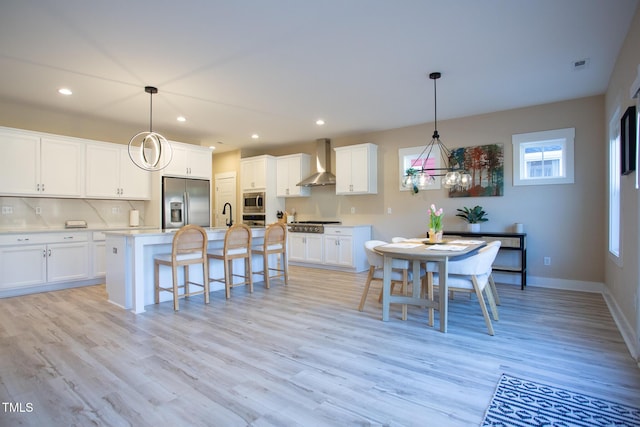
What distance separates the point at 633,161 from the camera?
9.03 feet

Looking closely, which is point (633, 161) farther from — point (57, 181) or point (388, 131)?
point (57, 181)

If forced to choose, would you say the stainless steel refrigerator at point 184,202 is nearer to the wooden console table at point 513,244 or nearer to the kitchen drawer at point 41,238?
the kitchen drawer at point 41,238

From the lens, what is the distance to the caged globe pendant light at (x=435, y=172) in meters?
3.88

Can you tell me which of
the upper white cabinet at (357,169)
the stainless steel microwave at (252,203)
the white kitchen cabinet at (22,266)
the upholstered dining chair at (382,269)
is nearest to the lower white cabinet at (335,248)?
the upper white cabinet at (357,169)

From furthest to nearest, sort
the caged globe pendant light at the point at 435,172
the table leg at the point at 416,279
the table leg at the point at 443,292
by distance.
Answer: the caged globe pendant light at the point at 435,172 < the table leg at the point at 416,279 < the table leg at the point at 443,292

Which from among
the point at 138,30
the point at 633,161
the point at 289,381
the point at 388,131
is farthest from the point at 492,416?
the point at 388,131

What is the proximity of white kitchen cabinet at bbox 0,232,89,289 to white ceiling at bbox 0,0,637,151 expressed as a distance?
74.5 inches

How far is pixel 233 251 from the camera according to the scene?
454cm

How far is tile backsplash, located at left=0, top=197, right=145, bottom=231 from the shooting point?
4879mm

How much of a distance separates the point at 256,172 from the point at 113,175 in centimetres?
285

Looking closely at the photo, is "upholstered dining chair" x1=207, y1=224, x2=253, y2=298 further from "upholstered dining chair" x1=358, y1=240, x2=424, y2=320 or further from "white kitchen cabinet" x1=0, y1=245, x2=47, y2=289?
"white kitchen cabinet" x1=0, y1=245, x2=47, y2=289

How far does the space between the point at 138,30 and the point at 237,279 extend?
3340 mm

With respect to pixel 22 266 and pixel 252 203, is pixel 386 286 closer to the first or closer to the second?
pixel 22 266

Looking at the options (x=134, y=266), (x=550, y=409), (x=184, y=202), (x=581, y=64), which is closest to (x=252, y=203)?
(x=184, y=202)
